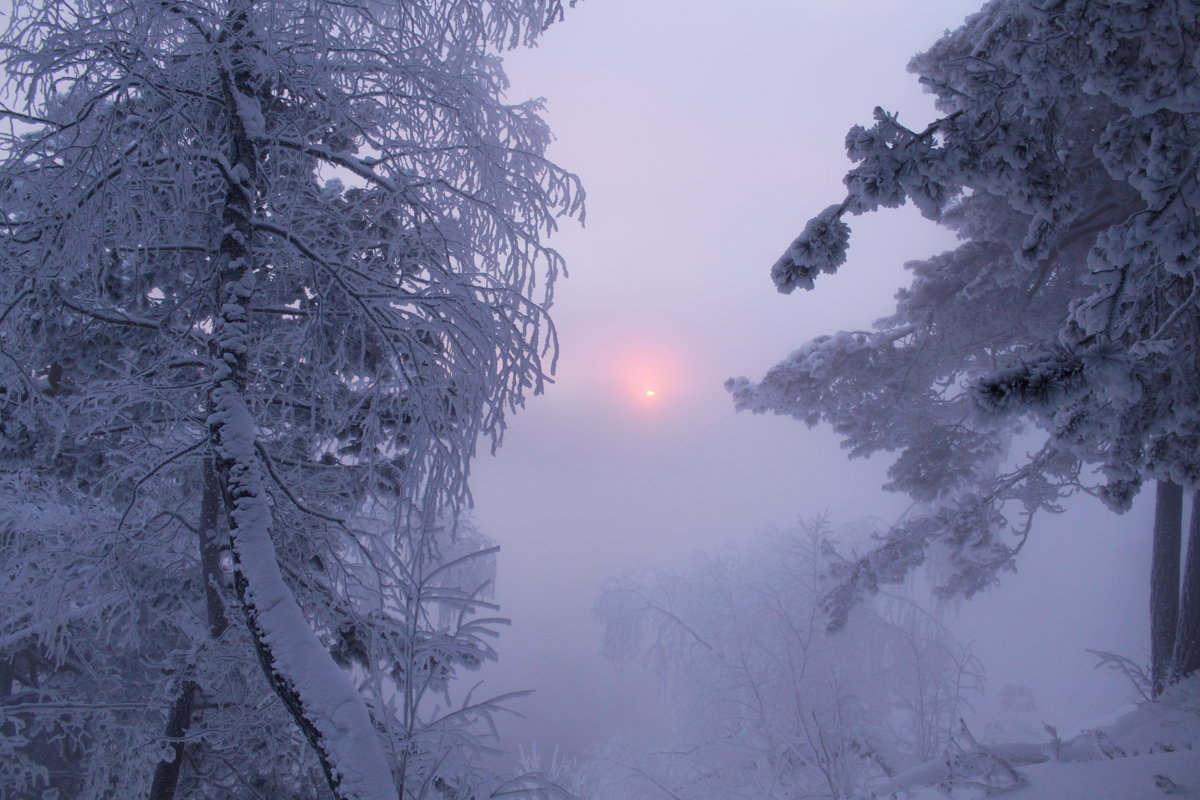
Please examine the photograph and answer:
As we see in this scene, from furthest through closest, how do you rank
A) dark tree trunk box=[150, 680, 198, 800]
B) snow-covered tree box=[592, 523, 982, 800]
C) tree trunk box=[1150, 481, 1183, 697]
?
snow-covered tree box=[592, 523, 982, 800] → tree trunk box=[1150, 481, 1183, 697] → dark tree trunk box=[150, 680, 198, 800]

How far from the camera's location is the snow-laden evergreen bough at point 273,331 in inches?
111

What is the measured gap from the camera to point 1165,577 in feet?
23.7

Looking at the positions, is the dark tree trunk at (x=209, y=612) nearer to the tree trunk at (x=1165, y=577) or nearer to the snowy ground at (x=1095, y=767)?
the snowy ground at (x=1095, y=767)

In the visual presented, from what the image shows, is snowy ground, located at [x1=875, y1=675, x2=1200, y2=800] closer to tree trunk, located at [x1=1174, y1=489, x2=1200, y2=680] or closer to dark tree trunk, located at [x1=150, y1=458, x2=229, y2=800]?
tree trunk, located at [x1=1174, y1=489, x2=1200, y2=680]

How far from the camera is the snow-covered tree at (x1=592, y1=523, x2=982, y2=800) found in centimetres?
975

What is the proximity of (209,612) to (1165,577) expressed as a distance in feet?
34.1

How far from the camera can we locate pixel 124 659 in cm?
683

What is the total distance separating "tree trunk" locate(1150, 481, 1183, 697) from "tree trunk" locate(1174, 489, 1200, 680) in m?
0.32

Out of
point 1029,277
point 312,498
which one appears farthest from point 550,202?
point 1029,277

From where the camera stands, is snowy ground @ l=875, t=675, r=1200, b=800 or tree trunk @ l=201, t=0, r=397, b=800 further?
snowy ground @ l=875, t=675, r=1200, b=800

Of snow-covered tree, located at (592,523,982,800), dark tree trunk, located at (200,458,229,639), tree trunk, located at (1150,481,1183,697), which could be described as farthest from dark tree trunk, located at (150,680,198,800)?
tree trunk, located at (1150,481,1183,697)

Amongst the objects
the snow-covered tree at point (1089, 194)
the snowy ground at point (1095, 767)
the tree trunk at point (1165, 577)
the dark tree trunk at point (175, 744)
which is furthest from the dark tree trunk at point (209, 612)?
the tree trunk at point (1165, 577)

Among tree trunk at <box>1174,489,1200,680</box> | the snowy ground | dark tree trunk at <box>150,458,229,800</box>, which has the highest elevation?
dark tree trunk at <box>150,458,229,800</box>

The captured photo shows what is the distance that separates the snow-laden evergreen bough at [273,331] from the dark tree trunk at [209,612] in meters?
0.02
